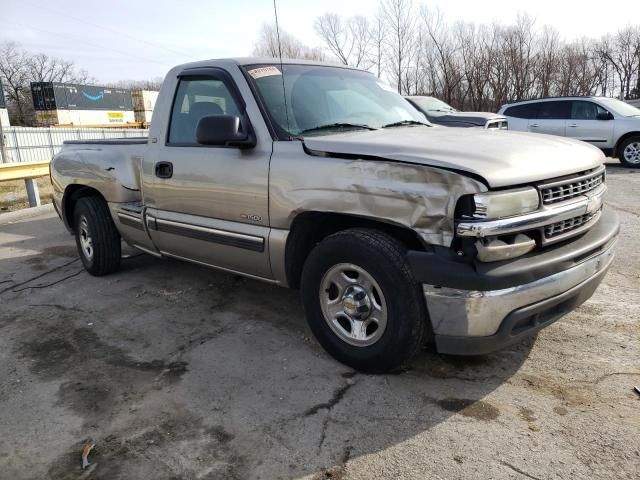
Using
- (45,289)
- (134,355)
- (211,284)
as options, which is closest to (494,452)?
(134,355)

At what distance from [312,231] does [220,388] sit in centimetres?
110

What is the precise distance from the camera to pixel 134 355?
3.44 metres

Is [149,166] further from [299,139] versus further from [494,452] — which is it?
[494,452]

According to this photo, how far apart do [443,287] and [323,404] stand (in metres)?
0.91

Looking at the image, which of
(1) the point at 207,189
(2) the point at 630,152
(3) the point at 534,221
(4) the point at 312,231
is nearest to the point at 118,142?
(1) the point at 207,189

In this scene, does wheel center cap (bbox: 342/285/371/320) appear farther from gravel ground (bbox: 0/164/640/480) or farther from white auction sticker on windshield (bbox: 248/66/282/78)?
white auction sticker on windshield (bbox: 248/66/282/78)

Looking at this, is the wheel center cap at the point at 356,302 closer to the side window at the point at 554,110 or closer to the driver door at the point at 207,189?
the driver door at the point at 207,189

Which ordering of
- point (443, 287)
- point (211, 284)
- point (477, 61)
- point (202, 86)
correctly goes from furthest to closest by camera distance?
point (477, 61), point (211, 284), point (202, 86), point (443, 287)

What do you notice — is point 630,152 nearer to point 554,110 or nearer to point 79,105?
point 554,110

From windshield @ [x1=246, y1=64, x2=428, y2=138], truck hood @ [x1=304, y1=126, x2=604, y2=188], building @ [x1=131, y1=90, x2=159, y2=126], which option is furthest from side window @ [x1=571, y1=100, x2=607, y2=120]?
building @ [x1=131, y1=90, x2=159, y2=126]

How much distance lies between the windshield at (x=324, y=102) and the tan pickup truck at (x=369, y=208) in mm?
13

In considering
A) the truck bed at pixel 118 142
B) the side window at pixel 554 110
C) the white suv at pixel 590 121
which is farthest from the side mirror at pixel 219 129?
the side window at pixel 554 110

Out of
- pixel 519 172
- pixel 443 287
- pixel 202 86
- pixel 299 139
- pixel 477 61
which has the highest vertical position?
pixel 477 61

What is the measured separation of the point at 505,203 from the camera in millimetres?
2453
